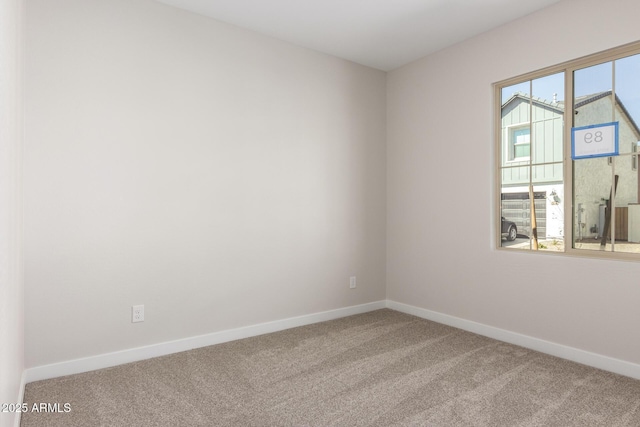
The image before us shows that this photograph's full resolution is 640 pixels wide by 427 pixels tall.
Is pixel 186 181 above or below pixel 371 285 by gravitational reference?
above

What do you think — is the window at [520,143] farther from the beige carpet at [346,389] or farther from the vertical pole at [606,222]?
the beige carpet at [346,389]

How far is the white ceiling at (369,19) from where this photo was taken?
3002mm

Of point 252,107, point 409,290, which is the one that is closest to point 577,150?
point 409,290

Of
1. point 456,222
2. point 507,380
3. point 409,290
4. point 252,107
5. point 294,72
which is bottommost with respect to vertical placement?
point 507,380

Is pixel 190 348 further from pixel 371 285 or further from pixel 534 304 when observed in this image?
pixel 534 304

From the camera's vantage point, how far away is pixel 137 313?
2.87 metres

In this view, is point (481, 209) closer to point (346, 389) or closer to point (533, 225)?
point (533, 225)

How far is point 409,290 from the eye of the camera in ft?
13.7

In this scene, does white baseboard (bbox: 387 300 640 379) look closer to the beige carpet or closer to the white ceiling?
the beige carpet

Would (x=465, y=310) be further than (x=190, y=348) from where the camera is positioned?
Yes

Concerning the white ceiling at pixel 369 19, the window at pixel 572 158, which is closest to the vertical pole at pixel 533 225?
the window at pixel 572 158

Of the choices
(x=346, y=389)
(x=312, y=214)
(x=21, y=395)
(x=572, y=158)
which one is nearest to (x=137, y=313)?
(x=21, y=395)

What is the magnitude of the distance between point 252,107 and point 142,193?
3.93 feet

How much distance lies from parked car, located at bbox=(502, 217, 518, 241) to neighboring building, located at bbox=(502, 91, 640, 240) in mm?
42
